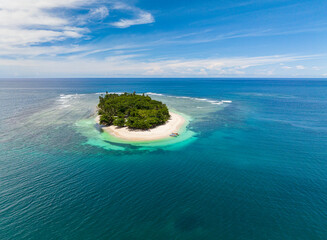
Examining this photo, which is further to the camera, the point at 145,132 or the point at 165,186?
the point at 145,132

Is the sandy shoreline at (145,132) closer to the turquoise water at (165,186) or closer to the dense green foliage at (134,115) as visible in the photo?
the dense green foliage at (134,115)

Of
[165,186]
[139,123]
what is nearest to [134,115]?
[139,123]

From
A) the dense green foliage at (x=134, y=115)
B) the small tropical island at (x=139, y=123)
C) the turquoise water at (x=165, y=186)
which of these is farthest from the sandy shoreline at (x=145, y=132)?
the turquoise water at (x=165, y=186)

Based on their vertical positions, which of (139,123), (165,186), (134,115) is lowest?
(165,186)

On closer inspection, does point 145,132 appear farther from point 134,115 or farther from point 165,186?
point 165,186

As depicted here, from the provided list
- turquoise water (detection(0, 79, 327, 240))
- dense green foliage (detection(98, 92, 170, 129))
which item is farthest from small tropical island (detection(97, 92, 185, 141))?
turquoise water (detection(0, 79, 327, 240))

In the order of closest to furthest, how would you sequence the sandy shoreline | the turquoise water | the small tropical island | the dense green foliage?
the turquoise water < the sandy shoreline < the small tropical island < the dense green foliage

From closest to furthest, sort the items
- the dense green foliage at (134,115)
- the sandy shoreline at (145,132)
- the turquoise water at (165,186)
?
the turquoise water at (165,186)
the sandy shoreline at (145,132)
the dense green foliage at (134,115)

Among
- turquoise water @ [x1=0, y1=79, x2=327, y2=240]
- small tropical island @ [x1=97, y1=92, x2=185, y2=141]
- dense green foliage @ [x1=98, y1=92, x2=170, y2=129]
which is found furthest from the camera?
dense green foliage @ [x1=98, y1=92, x2=170, y2=129]

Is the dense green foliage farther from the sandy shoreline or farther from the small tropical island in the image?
the sandy shoreline

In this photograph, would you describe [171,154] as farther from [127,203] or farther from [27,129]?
[27,129]

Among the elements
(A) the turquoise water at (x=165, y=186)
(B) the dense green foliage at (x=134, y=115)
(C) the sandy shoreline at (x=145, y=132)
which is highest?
(B) the dense green foliage at (x=134, y=115)
